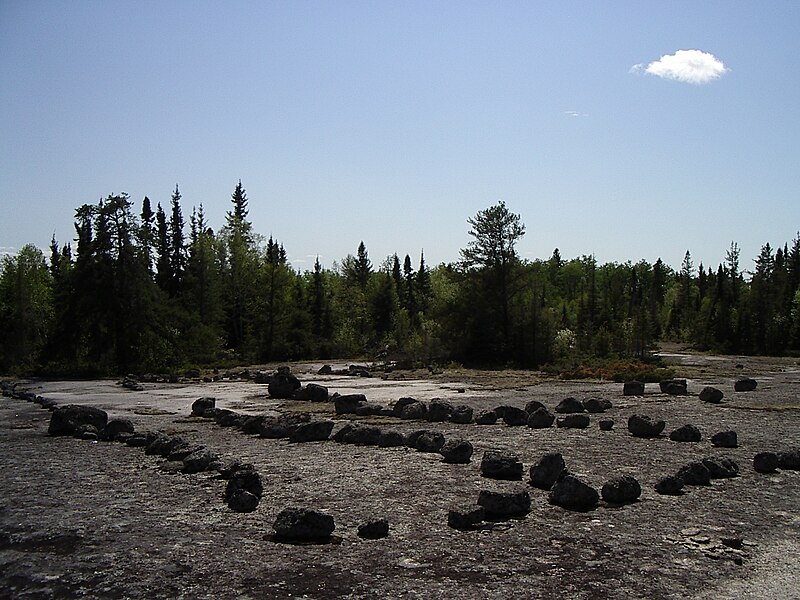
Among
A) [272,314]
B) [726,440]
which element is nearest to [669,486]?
[726,440]

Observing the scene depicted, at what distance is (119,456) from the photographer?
15.5m

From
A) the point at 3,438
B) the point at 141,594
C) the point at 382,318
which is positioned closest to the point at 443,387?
the point at 3,438

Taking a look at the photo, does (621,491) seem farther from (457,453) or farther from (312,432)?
(312,432)

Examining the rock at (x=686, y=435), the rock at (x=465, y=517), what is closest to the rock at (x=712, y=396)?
the rock at (x=686, y=435)

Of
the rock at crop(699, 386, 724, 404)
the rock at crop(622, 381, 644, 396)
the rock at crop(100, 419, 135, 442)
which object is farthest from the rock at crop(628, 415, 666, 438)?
the rock at crop(100, 419, 135, 442)

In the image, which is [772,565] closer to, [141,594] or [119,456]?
[141,594]

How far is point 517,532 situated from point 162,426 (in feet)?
45.6

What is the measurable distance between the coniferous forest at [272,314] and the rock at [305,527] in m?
36.3

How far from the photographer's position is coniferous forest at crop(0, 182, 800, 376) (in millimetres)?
44906

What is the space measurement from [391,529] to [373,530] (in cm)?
46

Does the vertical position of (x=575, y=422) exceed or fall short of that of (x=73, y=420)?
it falls short

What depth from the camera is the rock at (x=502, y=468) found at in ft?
41.6

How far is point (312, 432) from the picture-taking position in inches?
685

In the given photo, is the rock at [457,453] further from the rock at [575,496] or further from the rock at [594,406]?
the rock at [594,406]
